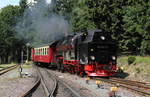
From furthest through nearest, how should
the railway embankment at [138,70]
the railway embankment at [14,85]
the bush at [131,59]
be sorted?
the bush at [131,59] → the railway embankment at [138,70] → the railway embankment at [14,85]

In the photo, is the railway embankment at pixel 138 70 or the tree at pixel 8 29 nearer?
the railway embankment at pixel 138 70

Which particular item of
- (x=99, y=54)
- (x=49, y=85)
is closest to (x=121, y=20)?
(x=99, y=54)

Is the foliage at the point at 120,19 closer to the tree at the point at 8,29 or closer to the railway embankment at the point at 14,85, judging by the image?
the railway embankment at the point at 14,85

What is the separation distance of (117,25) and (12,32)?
43.5m

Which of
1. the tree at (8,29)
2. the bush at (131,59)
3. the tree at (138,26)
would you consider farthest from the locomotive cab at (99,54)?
the tree at (8,29)

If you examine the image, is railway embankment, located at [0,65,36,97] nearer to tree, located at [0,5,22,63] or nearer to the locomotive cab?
the locomotive cab

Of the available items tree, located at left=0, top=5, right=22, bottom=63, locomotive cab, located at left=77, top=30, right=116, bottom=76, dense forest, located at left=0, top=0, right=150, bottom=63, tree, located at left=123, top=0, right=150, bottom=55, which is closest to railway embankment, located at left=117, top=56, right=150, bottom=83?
locomotive cab, located at left=77, top=30, right=116, bottom=76

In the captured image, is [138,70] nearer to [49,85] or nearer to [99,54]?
[99,54]

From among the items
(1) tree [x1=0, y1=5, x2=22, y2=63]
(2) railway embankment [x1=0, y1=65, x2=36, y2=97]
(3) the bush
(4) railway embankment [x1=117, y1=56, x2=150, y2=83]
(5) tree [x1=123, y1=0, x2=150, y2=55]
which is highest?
(1) tree [x1=0, y1=5, x2=22, y2=63]

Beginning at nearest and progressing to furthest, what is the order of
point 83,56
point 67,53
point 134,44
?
point 83,56, point 67,53, point 134,44

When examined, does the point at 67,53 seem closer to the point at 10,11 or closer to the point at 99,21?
the point at 99,21

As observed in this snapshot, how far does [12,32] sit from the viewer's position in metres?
76.0

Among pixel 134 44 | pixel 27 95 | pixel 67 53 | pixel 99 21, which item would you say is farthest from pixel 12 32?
pixel 27 95

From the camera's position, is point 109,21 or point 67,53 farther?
point 109,21
